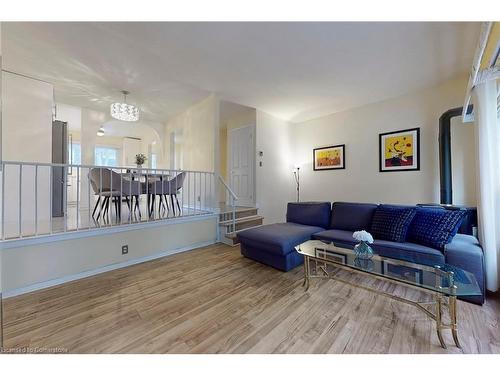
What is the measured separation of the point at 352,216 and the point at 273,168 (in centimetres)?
239

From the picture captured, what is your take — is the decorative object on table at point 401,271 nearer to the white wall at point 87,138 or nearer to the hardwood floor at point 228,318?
the hardwood floor at point 228,318

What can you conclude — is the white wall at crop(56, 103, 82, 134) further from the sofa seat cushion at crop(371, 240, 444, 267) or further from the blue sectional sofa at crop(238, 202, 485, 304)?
the sofa seat cushion at crop(371, 240, 444, 267)

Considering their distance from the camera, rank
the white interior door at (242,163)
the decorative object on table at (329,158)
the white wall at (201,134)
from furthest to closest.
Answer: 1. the white interior door at (242,163)
2. the decorative object on table at (329,158)
3. the white wall at (201,134)

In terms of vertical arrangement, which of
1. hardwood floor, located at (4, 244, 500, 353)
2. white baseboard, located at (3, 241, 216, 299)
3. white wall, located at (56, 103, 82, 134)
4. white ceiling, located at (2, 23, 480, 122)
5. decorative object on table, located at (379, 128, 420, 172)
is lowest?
hardwood floor, located at (4, 244, 500, 353)

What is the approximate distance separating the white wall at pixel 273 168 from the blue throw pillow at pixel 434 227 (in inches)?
114

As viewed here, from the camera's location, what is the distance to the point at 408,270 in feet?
5.79

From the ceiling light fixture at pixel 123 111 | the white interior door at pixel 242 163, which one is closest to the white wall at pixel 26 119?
the ceiling light fixture at pixel 123 111

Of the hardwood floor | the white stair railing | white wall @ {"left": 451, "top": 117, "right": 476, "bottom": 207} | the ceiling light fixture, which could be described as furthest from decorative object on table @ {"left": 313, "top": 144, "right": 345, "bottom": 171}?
the ceiling light fixture

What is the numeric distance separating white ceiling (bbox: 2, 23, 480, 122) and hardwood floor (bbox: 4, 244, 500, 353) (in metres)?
2.75

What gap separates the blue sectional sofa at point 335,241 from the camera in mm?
1970

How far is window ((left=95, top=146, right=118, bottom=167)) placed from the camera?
767 cm

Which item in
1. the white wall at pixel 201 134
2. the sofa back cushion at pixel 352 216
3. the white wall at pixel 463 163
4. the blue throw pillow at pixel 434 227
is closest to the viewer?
the blue throw pillow at pixel 434 227
